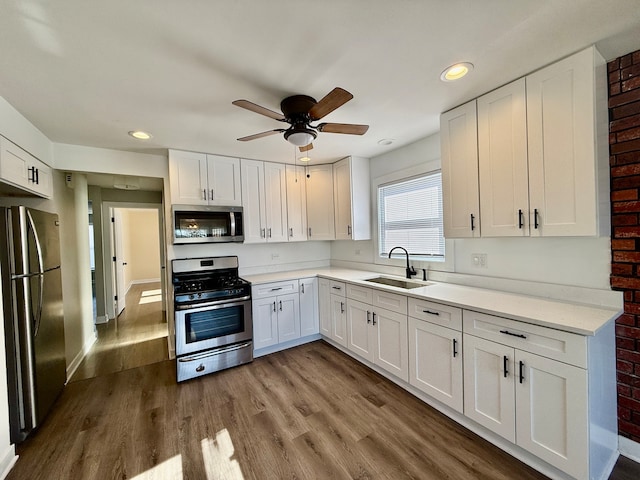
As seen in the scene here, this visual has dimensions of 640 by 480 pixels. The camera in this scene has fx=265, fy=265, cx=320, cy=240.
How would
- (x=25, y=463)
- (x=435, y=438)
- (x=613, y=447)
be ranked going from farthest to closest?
(x=435, y=438) < (x=25, y=463) < (x=613, y=447)

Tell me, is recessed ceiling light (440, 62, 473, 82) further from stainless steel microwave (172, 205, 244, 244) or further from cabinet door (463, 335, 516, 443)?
stainless steel microwave (172, 205, 244, 244)

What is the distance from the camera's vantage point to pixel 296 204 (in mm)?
3762

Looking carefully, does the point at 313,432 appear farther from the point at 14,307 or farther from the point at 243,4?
the point at 243,4

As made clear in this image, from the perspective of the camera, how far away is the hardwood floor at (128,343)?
9.89ft

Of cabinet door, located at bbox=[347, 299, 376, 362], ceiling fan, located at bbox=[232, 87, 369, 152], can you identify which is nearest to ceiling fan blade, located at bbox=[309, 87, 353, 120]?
ceiling fan, located at bbox=[232, 87, 369, 152]

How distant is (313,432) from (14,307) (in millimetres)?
2273

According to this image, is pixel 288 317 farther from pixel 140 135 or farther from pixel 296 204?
pixel 140 135

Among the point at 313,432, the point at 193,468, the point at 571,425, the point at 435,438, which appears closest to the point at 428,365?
the point at 435,438

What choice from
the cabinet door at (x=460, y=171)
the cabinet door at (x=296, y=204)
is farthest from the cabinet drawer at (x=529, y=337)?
the cabinet door at (x=296, y=204)

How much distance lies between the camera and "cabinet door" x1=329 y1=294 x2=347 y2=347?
10.0 ft

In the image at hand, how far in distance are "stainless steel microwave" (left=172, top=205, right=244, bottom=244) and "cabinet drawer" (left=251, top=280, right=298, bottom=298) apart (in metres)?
0.64

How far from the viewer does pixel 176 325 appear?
2.64m

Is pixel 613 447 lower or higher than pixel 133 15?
lower

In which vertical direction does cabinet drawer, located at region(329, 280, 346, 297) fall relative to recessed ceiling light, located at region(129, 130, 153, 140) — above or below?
below
